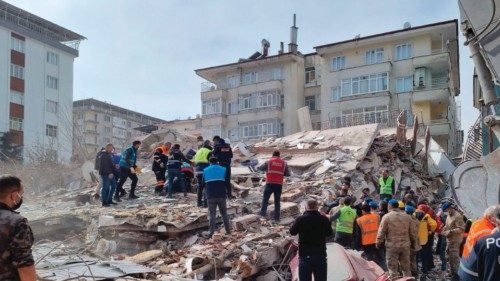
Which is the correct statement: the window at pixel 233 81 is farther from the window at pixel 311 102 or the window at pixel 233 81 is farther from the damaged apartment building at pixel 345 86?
the window at pixel 311 102

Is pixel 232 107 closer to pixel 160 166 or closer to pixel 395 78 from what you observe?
pixel 395 78

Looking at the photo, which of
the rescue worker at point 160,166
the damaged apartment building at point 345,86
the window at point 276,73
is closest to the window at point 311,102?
the damaged apartment building at point 345,86

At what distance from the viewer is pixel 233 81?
1836 inches

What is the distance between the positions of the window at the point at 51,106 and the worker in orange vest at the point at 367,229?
41117mm

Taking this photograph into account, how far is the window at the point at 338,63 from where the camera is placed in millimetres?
39816

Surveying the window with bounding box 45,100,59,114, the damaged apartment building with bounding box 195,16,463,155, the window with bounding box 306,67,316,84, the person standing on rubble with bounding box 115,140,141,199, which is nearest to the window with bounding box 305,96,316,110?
the damaged apartment building with bounding box 195,16,463,155

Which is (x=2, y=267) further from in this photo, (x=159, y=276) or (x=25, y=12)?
(x=25, y=12)

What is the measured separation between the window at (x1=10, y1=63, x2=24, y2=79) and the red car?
4004 cm

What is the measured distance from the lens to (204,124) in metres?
47.3

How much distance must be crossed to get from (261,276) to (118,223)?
10.9 feet

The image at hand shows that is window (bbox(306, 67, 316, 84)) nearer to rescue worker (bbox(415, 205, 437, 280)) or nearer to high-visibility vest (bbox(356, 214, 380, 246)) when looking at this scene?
rescue worker (bbox(415, 205, 437, 280))

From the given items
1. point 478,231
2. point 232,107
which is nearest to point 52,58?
point 232,107

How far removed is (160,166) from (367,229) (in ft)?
20.1

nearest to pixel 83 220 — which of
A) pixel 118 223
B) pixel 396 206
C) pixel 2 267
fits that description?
pixel 118 223
